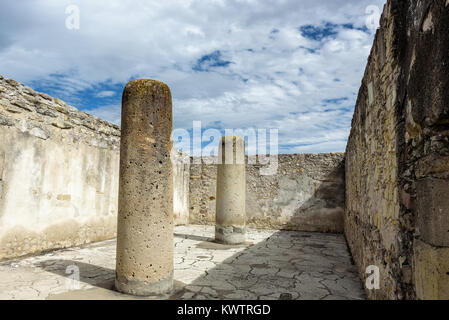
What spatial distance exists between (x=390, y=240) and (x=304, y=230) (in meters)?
7.00

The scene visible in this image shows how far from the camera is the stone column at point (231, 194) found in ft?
22.2

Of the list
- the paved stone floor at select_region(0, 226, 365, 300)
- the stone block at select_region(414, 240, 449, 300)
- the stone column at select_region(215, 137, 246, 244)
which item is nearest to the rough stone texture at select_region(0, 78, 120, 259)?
the paved stone floor at select_region(0, 226, 365, 300)

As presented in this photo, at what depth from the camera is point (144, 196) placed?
127 inches

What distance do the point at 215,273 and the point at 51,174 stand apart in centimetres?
336

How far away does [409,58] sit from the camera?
1.82 m

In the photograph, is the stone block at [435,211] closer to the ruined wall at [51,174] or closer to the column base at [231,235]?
the ruined wall at [51,174]

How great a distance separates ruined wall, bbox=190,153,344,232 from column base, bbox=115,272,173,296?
6379mm

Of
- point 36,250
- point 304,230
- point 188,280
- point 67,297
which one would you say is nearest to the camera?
point 67,297

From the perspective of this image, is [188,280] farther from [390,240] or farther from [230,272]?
[390,240]
